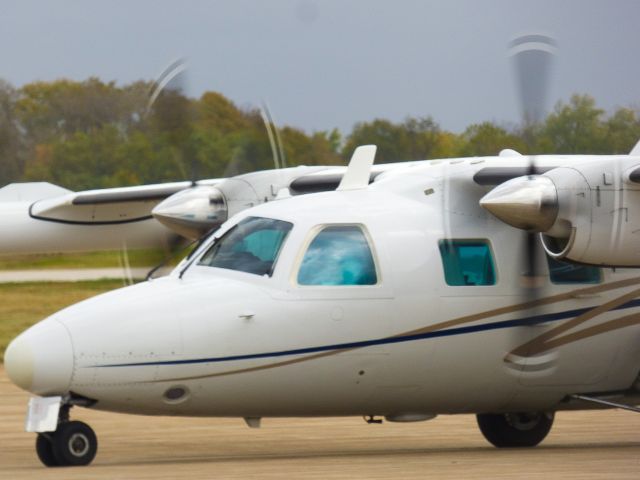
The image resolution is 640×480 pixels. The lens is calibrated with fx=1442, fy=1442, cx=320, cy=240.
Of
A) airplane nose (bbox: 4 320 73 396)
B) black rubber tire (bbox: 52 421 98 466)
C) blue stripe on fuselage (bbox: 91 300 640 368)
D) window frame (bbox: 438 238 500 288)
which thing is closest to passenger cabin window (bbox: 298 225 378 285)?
blue stripe on fuselage (bbox: 91 300 640 368)

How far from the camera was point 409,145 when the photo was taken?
1491cm

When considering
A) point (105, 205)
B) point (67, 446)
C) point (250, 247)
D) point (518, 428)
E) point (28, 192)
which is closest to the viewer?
point (67, 446)

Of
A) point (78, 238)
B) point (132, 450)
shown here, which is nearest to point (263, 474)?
point (132, 450)

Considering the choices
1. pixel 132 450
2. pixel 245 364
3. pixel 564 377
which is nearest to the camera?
pixel 245 364

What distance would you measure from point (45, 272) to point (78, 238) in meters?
28.1

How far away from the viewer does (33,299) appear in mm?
37000

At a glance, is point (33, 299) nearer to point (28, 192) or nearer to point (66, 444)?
point (28, 192)

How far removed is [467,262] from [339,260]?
123 centimetres

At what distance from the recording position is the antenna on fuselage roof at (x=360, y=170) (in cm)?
1337

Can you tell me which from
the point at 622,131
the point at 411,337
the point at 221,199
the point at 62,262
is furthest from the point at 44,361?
the point at 62,262

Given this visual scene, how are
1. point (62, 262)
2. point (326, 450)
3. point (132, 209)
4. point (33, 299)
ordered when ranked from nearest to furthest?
point (326, 450) < point (132, 209) < point (33, 299) < point (62, 262)

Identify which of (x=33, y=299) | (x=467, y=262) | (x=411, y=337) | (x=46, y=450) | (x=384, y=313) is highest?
(x=467, y=262)

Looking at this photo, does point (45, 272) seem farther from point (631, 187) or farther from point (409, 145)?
point (631, 187)

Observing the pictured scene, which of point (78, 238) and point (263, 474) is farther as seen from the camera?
point (78, 238)
